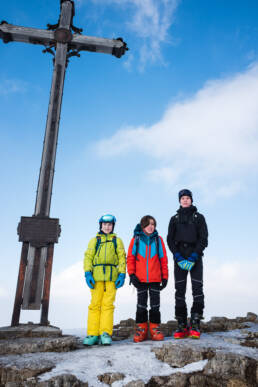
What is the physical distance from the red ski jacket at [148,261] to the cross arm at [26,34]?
6103 mm

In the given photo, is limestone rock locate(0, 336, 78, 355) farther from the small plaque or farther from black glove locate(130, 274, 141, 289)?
the small plaque

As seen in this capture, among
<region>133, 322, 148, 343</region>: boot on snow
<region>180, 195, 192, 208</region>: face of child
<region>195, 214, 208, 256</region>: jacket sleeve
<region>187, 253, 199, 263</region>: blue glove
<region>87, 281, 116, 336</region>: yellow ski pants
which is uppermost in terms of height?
<region>180, 195, 192, 208</region>: face of child

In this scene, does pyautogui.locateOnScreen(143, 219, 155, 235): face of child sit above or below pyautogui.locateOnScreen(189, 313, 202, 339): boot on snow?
above

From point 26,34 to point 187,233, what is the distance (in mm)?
6855

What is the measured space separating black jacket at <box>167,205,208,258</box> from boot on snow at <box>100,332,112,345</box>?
1802mm

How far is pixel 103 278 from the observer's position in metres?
5.80

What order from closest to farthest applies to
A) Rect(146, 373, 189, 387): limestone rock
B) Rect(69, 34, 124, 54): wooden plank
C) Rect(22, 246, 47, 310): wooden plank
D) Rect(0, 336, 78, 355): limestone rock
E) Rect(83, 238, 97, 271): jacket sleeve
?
Rect(146, 373, 189, 387): limestone rock
Rect(0, 336, 78, 355): limestone rock
Rect(83, 238, 97, 271): jacket sleeve
Rect(22, 246, 47, 310): wooden plank
Rect(69, 34, 124, 54): wooden plank

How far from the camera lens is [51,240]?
289 inches

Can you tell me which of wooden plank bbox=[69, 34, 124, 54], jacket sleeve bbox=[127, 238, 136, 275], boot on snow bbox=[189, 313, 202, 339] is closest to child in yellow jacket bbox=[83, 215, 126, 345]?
jacket sleeve bbox=[127, 238, 136, 275]

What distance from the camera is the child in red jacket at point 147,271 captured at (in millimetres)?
5594

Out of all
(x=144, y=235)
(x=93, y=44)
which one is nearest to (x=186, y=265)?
(x=144, y=235)

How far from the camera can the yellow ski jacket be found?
587 cm

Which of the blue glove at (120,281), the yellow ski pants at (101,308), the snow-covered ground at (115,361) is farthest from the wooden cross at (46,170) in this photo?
the snow-covered ground at (115,361)

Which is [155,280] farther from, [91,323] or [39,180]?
[39,180]
